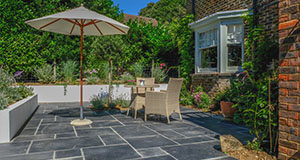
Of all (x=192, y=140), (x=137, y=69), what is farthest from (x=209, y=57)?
(x=192, y=140)

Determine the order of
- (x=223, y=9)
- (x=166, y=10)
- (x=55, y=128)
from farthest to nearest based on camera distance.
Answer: (x=166, y=10), (x=223, y=9), (x=55, y=128)

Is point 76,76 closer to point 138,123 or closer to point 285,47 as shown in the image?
point 138,123

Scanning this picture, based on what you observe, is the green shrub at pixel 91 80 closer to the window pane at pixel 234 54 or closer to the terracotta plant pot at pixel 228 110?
the window pane at pixel 234 54

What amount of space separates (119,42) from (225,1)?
469 centimetres

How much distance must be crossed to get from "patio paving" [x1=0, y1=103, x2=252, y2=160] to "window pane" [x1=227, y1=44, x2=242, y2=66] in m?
2.30

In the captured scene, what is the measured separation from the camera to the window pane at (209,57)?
743 cm

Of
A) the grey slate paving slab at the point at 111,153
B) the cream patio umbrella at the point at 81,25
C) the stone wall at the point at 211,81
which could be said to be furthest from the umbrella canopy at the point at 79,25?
the stone wall at the point at 211,81

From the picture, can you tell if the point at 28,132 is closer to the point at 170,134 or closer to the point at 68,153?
the point at 68,153

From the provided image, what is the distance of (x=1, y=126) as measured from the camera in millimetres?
3412

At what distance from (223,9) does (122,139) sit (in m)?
5.34

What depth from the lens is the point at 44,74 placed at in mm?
8516

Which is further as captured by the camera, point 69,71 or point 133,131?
point 69,71

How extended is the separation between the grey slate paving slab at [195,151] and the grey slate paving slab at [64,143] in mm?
1081

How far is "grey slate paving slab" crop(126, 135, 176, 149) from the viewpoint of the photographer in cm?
325
